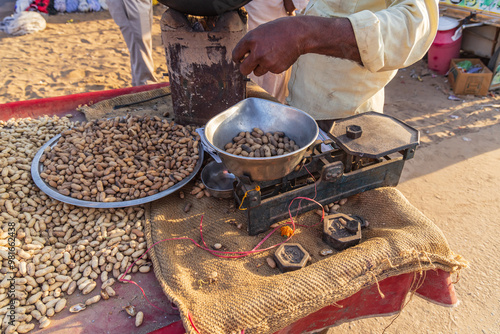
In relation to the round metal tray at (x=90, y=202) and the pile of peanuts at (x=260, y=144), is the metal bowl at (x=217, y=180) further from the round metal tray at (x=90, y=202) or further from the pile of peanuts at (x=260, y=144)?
the pile of peanuts at (x=260, y=144)

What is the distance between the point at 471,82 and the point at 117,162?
16.1 feet

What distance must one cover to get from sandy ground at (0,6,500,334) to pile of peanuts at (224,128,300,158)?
1389 millimetres

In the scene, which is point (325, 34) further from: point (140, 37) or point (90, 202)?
point (140, 37)

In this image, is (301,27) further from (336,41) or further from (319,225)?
(319,225)

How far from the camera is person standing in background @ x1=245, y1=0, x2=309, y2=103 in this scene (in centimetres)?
321

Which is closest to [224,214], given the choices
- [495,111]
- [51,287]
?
[51,287]

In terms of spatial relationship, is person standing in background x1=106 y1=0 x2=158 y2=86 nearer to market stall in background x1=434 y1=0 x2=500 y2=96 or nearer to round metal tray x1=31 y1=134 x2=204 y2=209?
round metal tray x1=31 y1=134 x2=204 y2=209

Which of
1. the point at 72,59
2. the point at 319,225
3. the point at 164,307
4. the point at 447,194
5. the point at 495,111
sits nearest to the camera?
the point at 164,307

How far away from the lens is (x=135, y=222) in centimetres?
159

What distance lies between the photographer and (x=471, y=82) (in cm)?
468

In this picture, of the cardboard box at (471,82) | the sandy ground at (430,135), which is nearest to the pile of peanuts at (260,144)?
the sandy ground at (430,135)

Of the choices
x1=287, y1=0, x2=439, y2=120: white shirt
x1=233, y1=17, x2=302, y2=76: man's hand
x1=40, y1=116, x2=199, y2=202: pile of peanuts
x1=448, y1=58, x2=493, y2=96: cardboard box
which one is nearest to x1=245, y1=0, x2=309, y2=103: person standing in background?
x1=287, y1=0, x2=439, y2=120: white shirt

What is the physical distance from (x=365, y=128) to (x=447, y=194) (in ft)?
6.86

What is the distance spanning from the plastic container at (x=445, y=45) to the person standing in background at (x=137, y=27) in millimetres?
4049
